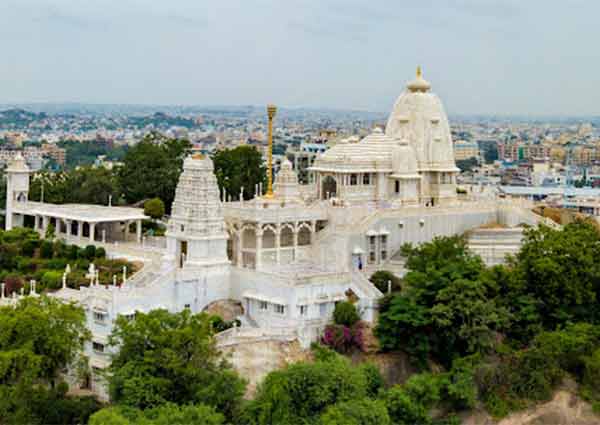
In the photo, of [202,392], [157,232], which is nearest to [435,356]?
[202,392]

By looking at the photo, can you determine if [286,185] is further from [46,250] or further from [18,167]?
[18,167]

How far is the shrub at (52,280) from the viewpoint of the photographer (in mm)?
42781

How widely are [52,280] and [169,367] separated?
1102 centimetres

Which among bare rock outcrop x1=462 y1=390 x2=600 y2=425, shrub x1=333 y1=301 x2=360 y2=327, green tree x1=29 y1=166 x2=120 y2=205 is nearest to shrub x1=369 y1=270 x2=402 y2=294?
shrub x1=333 y1=301 x2=360 y2=327

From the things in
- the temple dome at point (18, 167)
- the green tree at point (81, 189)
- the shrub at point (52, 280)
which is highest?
the temple dome at point (18, 167)

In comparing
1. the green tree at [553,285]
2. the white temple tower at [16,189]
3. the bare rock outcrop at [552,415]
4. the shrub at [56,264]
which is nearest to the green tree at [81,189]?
the white temple tower at [16,189]

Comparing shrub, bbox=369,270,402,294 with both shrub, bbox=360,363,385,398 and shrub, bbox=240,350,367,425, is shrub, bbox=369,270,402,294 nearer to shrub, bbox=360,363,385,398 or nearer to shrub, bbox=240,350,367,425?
shrub, bbox=360,363,385,398

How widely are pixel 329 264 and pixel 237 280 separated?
4.40m

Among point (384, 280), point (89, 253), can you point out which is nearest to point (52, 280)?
point (89, 253)

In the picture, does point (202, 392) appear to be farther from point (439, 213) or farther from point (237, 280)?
point (439, 213)

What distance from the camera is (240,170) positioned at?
60.8m

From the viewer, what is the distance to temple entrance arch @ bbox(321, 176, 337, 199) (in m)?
48.4

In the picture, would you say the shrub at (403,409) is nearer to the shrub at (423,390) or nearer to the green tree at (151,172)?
the shrub at (423,390)

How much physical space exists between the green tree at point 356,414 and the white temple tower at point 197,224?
10215 mm
